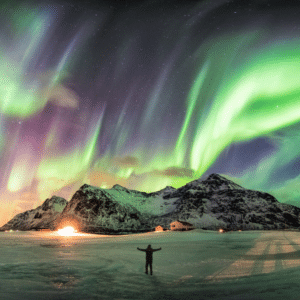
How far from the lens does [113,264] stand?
21.4 m

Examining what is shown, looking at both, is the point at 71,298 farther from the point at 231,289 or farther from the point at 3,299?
the point at 231,289

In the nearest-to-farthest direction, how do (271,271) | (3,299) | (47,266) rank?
(3,299) → (271,271) → (47,266)

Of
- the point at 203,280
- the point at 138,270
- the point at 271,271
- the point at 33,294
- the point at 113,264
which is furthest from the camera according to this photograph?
the point at 113,264

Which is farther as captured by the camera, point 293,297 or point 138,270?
point 138,270

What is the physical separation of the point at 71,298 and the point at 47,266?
9.64 m

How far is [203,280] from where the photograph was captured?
50.4ft

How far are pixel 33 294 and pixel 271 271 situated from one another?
48.9 feet

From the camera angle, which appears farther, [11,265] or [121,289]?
[11,265]

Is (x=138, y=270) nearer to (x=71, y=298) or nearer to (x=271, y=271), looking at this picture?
(x=71, y=298)

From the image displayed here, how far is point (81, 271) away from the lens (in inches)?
712

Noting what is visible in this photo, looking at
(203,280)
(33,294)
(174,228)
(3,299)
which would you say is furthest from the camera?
(174,228)

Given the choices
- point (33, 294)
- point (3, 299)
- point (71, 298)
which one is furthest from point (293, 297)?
point (3, 299)

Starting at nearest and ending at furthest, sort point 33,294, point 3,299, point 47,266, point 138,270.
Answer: point 3,299
point 33,294
point 138,270
point 47,266

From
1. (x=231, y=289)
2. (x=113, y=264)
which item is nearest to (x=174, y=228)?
(x=113, y=264)
